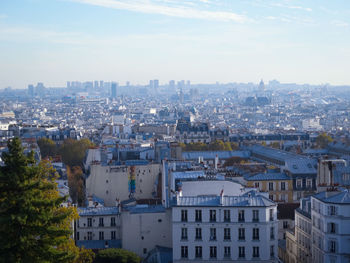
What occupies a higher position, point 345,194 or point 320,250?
point 345,194

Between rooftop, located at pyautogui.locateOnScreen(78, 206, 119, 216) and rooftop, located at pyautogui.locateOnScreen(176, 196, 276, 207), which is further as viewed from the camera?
rooftop, located at pyautogui.locateOnScreen(78, 206, 119, 216)

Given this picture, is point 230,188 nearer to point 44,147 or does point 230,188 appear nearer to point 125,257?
point 125,257

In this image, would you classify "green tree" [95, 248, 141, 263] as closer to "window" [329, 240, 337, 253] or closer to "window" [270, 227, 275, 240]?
"window" [270, 227, 275, 240]

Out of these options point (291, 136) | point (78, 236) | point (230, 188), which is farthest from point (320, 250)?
point (291, 136)

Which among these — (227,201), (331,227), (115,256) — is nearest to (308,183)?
(331,227)

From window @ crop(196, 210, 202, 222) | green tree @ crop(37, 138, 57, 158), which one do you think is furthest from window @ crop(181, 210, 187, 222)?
green tree @ crop(37, 138, 57, 158)
